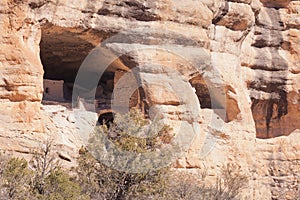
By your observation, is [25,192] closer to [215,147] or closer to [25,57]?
[25,57]

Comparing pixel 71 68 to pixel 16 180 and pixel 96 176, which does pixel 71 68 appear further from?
pixel 16 180

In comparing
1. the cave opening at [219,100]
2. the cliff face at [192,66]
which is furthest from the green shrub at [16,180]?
the cave opening at [219,100]

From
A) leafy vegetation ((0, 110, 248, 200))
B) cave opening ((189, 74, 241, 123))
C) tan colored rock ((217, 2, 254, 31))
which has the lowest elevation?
cave opening ((189, 74, 241, 123))

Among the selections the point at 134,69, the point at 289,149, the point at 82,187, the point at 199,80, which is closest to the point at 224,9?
the point at 199,80

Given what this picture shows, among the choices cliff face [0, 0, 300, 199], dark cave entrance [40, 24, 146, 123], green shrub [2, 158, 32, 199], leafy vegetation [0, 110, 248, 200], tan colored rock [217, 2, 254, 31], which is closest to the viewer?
green shrub [2, 158, 32, 199]

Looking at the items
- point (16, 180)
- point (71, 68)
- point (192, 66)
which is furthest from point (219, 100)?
point (16, 180)

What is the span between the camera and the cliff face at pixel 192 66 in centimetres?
1262

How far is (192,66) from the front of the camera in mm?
15227

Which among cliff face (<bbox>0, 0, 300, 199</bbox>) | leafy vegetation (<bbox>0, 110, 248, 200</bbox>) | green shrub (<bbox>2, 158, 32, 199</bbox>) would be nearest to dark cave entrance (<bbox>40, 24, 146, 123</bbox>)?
cliff face (<bbox>0, 0, 300, 199</bbox>)

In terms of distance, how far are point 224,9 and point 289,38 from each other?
11.1 feet

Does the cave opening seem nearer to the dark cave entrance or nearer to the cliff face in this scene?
the cliff face

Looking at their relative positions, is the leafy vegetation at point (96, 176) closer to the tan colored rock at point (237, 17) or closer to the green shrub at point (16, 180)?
the green shrub at point (16, 180)

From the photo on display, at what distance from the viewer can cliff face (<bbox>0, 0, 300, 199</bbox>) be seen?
12.6m

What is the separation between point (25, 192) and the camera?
961 centimetres
